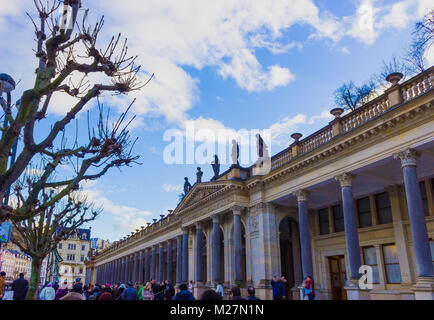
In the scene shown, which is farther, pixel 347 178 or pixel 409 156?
pixel 347 178

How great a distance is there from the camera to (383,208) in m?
19.2

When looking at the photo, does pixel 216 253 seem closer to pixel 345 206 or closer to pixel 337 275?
pixel 337 275

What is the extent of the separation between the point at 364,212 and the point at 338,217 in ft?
6.41

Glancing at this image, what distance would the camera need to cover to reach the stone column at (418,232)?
40.8ft

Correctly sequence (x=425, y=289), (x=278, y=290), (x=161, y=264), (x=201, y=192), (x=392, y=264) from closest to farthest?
(x=425, y=289)
(x=278, y=290)
(x=392, y=264)
(x=201, y=192)
(x=161, y=264)

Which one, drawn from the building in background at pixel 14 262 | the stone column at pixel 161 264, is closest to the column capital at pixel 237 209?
the stone column at pixel 161 264

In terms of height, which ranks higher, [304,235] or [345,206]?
[345,206]

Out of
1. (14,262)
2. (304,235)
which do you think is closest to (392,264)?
(304,235)

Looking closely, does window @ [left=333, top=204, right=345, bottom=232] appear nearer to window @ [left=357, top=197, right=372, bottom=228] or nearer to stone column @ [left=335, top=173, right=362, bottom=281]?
window @ [left=357, top=197, right=372, bottom=228]

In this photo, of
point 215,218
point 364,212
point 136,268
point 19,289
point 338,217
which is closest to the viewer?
point 19,289

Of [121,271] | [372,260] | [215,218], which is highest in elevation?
[215,218]

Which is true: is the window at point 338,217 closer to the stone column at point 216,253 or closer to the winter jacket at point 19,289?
the stone column at point 216,253
